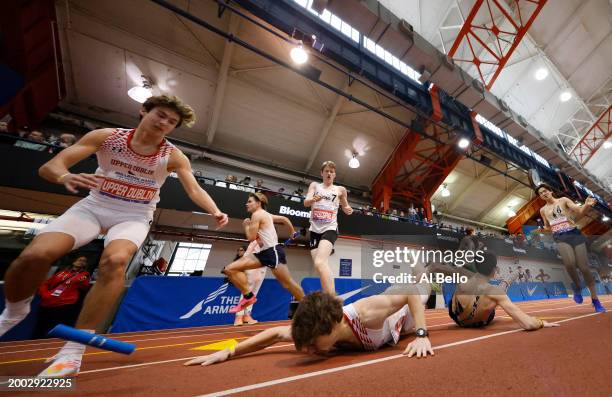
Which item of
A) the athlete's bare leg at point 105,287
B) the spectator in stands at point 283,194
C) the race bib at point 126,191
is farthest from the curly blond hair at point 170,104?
the spectator in stands at point 283,194

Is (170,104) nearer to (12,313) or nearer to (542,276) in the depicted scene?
(12,313)

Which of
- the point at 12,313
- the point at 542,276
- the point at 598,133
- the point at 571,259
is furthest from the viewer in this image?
the point at 598,133

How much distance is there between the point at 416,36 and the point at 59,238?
8.25 m

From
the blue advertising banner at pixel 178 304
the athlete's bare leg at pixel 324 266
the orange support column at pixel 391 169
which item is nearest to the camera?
the athlete's bare leg at pixel 324 266

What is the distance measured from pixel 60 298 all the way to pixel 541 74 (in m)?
19.3

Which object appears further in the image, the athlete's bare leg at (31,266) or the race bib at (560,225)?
the race bib at (560,225)

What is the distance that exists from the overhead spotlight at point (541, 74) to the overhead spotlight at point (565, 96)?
1.88 m

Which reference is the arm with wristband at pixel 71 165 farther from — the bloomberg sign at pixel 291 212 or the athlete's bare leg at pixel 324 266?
the bloomberg sign at pixel 291 212

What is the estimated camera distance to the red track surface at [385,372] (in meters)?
0.98

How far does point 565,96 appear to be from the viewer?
12422 mm

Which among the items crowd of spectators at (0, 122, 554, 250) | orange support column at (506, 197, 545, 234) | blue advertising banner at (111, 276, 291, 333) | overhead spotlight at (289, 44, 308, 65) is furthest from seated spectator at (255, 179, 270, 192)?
orange support column at (506, 197, 545, 234)

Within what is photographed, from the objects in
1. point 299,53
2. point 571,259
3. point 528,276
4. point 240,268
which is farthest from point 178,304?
point 528,276

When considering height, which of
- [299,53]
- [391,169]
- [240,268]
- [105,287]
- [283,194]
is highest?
[391,169]

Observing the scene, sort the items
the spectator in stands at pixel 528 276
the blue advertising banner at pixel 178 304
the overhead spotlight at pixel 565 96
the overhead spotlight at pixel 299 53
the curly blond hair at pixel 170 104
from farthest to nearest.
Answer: the spectator in stands at pixel 528 276 < the overhead spotlight at pixel 565 96 < the overhead spotlight at pixel 299 53 < the blue advertising banner at pixel 178 304 < the curly blond hair at pixel 170 104
